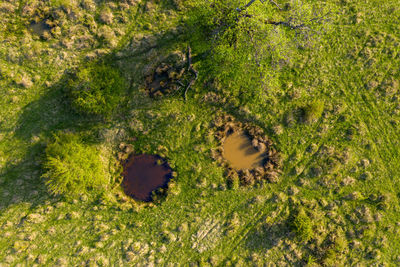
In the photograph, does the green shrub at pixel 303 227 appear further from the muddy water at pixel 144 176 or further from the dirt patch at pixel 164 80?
the dirt patch at pixel 164 80

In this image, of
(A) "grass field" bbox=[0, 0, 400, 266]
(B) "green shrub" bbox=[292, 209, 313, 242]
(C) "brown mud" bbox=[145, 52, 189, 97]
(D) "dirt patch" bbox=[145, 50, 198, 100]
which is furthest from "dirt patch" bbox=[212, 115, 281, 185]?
(C) "brown mud" bbox=[145, 52, 189, 97]

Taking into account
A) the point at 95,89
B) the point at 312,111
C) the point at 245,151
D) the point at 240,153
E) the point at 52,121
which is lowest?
the point at 52,121

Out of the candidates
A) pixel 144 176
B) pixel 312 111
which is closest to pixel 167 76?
pixel 144 176

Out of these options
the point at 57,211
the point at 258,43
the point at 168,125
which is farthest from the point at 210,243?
the point at 258,43

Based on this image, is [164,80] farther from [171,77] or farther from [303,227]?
[303,227]

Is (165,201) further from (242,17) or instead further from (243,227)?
(242,17)

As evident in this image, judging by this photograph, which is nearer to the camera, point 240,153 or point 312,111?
point 312,111
